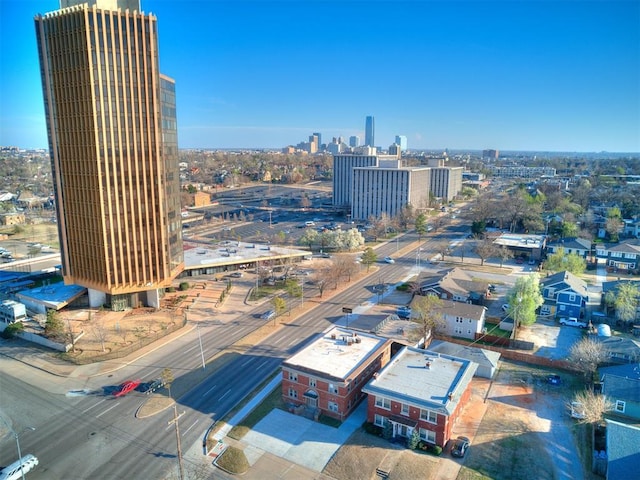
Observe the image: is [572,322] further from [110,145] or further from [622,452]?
[110,145]

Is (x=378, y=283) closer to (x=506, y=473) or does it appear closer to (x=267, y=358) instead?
(x=267, y=358)

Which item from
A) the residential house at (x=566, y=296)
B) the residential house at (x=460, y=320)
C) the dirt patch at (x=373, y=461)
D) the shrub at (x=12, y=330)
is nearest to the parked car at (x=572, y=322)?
the residential house at (x=566, y=296)

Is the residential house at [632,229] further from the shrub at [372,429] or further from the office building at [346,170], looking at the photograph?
the shrub at [372,429]

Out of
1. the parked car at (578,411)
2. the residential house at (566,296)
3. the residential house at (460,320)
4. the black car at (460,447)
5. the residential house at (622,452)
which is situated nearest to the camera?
the residential house at (622,452)

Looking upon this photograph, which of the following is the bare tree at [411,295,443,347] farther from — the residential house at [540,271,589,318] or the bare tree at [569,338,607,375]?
the residential house at [540,271,589,318]

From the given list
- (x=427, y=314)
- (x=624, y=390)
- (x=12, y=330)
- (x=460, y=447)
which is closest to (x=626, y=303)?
(x=624, y=390)

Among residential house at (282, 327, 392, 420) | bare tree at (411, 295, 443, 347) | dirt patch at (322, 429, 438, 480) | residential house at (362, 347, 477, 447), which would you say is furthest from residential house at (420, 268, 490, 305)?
dirt patch at (322, 429, 438, 480)
